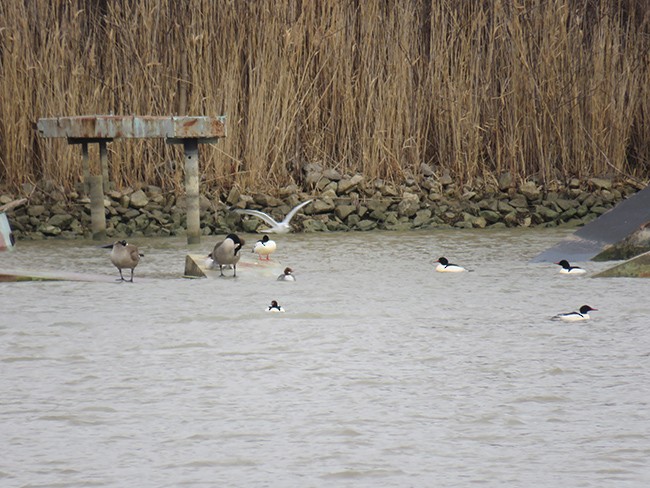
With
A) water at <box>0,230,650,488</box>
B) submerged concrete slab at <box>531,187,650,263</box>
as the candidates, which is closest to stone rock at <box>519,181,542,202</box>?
submerged concrete slab at <box>531,187,650,263</box>

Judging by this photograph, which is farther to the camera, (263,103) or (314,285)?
(263,103)

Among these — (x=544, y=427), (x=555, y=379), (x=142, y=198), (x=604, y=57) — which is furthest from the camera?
(x=604, y=57)

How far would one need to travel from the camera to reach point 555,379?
22.7ft

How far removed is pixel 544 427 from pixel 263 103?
972 centimetres

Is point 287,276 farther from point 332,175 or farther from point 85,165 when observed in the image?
point 332,175

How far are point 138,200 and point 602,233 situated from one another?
207 inches

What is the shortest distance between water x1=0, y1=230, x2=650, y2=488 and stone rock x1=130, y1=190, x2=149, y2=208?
3.77m

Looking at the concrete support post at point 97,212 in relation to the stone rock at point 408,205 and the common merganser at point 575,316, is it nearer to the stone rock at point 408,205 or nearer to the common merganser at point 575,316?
the stone rock at point 408,205

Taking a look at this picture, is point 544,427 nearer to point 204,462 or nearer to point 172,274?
point 204,462

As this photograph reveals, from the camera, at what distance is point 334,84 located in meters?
15.6

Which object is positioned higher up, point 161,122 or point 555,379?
point 161,122

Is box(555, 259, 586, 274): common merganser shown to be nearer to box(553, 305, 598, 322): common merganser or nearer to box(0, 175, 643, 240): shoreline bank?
box(553, 305, 598, 322): common merganser

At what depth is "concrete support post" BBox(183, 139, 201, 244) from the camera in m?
13.7

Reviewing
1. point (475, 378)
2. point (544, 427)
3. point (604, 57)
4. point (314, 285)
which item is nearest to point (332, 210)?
point (604, 57)
